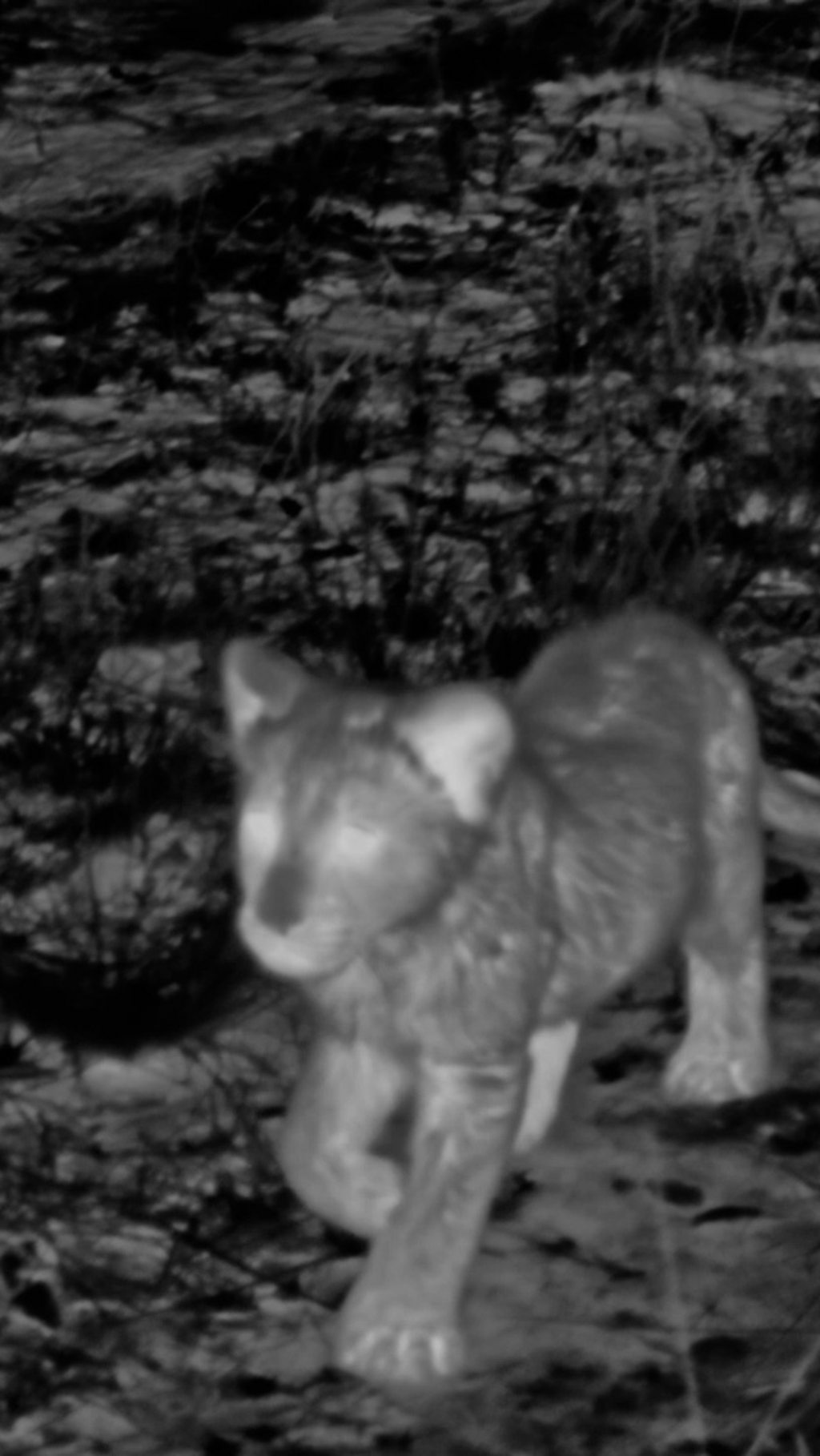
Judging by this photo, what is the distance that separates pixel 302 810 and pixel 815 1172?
56.0 inches

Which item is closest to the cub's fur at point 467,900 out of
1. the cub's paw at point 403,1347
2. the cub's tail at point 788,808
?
the cub's paw at point 403,1347

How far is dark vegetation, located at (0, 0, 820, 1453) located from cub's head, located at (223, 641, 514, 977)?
85 centimetres

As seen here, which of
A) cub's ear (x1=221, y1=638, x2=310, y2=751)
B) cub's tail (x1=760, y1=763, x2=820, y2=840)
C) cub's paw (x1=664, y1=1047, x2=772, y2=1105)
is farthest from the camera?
cub's tail (x1=760, y1=763, x2=820, y2=840)

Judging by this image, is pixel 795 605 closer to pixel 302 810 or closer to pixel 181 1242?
pixel 181 1242

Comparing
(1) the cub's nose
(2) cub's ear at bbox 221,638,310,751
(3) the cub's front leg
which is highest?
(2) cub's ear at bbox 221,638,310,751

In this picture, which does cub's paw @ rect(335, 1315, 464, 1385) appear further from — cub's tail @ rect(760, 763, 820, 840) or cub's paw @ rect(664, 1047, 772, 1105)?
cub's tail @ rect(760, 763, 820, 840)

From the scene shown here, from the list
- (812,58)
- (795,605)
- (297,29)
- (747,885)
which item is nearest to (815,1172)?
(747,885)

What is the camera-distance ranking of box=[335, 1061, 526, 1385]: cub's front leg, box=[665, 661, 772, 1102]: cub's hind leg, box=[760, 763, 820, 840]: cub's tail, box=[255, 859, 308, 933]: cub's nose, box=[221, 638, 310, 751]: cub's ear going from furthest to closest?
box=[760, 763, 820, 840]: cub's tail < box=[665, 661, 772, 1102]: cub's hind leg < box=[335, 1061, 526, 1385]: cub's front leg < box=[221, 638, 310, 751]: cub's ear < box=[255, 859, 308, 933]: cub's nose

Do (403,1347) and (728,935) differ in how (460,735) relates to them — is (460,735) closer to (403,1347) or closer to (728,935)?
(403,1347)

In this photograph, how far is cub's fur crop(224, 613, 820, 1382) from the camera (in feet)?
12.0

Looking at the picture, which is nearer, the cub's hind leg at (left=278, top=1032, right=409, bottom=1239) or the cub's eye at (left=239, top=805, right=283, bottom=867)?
the cub's eye at (left=239, top=805, right=283, bottom=867)

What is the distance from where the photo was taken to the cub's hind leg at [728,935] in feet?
14.7

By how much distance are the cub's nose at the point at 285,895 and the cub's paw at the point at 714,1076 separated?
130 centimetres

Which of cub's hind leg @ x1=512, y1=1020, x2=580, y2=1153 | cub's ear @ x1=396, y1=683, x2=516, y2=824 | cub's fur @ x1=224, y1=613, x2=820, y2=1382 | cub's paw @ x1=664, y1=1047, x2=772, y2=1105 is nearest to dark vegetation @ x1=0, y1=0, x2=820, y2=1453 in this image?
cub's paw @ x1=664, y1=1047, x2=772, y2=1105
